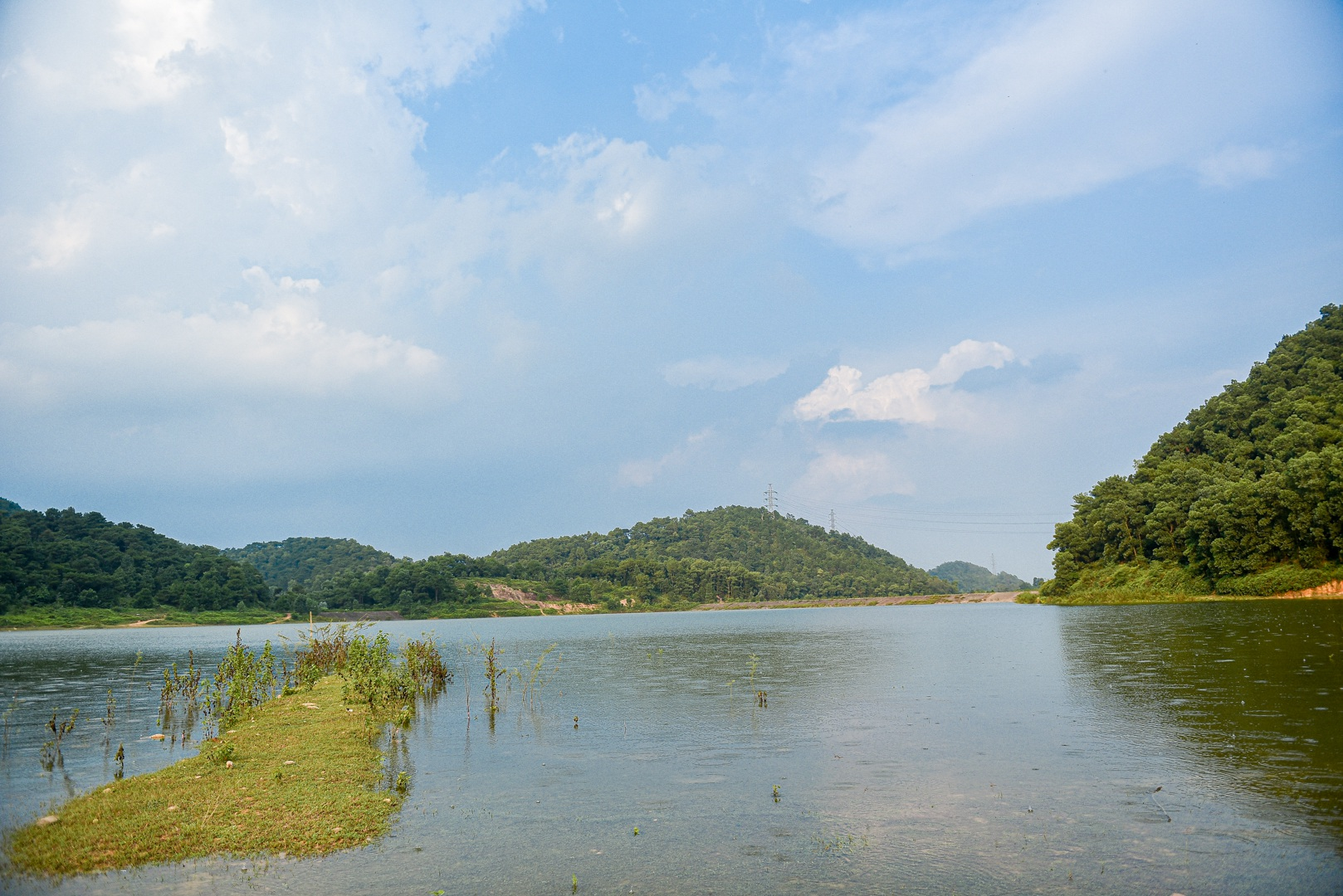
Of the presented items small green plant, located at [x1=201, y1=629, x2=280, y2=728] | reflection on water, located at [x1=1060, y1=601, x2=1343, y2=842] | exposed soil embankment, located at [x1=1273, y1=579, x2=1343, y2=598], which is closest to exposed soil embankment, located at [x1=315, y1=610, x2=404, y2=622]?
small green plant, located at [x1=201, y1=629, x2=280, y2=728]

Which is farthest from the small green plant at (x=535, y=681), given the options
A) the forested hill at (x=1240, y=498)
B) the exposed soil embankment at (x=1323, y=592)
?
the exposed soil embankment at (x=1323, y=592)

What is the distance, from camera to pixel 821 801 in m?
14.3

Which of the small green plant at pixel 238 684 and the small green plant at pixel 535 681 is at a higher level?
the small green plant at pixel 238 684

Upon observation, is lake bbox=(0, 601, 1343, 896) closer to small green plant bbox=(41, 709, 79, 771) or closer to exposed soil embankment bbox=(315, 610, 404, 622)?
small green plant bbox=(41, 709, 79, 771)

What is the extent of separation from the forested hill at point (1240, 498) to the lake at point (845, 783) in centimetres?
5128

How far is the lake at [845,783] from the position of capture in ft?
34.7

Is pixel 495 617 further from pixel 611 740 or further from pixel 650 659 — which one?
pixel 611 740

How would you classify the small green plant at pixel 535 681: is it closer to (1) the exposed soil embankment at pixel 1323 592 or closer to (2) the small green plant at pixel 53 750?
(2) the small green plant at pixel 53 750

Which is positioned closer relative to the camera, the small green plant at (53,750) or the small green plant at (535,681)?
the small green plant at (53,750)

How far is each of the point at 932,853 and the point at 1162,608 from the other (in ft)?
271

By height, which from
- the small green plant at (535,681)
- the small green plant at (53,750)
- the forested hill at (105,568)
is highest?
the forested hill at (105,568)

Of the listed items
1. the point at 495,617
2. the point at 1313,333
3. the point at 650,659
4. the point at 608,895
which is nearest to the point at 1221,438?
the point at 1313,333

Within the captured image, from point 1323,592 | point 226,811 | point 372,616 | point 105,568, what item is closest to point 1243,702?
point 226,811

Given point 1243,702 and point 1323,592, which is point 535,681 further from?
point 1323,592
